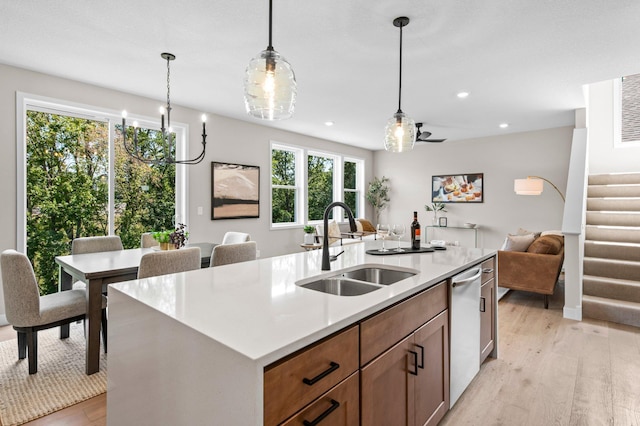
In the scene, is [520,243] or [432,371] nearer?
[432,371]

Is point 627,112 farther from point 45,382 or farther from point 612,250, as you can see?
point 45,382

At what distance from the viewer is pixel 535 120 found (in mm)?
5426

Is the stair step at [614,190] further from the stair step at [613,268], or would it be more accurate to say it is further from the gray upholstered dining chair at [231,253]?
the gray upholstered dining chair at [231,253]

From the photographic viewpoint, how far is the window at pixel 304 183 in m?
6.17

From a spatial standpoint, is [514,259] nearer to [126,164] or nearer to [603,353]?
[603,353]

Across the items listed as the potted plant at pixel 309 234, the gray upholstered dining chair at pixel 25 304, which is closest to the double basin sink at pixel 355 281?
the gray upholstered dining chair at pixel 25 304

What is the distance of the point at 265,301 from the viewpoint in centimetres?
122

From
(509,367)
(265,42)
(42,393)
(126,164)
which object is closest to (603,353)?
(509,367)

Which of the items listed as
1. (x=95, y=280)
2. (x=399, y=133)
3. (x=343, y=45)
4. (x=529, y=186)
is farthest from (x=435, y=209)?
(x=95, y=280)

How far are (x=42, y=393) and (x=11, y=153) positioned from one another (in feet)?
7.94

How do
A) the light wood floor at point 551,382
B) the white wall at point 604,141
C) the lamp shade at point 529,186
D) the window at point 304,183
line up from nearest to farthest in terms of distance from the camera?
the light wood floor at point 551,382 → the white wall at point 604,141 → the lamp shade at point 529,186 → the window at point 304,183

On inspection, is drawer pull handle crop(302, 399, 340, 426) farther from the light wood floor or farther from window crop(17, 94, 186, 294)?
window crop(17, 94, 186, 294)

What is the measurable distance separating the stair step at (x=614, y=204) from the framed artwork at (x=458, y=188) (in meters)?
2.21

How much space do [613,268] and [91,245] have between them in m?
5.49
